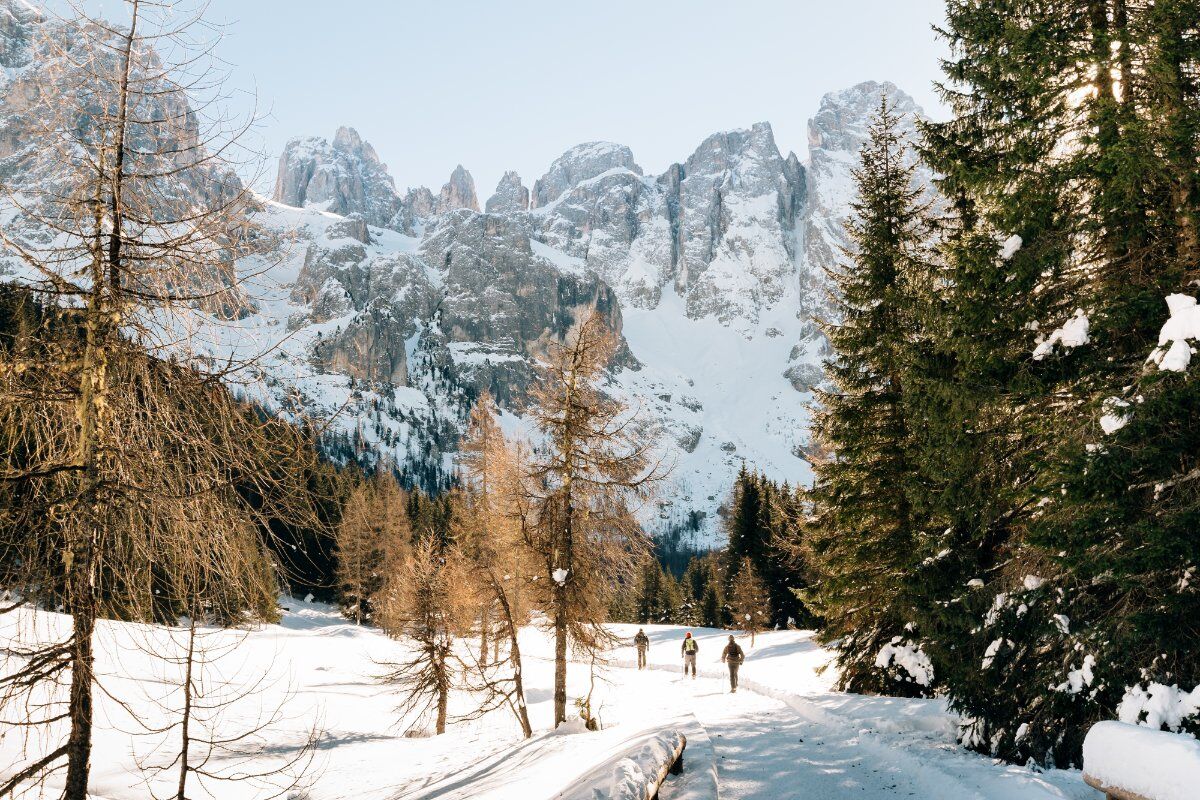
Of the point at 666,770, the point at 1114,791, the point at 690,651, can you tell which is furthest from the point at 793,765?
the point at 690,651

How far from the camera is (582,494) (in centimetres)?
1606

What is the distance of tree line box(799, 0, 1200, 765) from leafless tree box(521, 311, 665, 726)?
22.2 ft

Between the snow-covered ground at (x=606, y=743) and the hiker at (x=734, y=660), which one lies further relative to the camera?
the hiker at (x=734, y=660)

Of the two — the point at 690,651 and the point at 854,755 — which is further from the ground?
the point at 854,755

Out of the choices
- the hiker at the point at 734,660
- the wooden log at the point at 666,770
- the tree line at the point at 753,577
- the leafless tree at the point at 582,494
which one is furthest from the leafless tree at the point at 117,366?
the tree line at the point at 753,577

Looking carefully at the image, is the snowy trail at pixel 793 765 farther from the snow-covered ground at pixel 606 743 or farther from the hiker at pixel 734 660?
the hiker at pixel 734 660

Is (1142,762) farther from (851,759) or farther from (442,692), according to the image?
(442,692)

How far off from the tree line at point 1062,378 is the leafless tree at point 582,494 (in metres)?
6.78

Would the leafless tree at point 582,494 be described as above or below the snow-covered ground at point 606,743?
above

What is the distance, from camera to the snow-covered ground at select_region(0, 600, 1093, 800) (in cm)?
675

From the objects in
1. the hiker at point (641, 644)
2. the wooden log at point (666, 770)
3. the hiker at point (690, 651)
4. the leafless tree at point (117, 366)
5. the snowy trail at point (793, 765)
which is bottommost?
the hiker at point (641, 644)

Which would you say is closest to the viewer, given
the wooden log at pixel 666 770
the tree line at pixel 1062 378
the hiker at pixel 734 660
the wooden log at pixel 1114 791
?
the wooden log at pixel 1114 791

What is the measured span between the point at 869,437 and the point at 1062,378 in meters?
7.31

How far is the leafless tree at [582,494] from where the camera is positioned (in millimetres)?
15797
